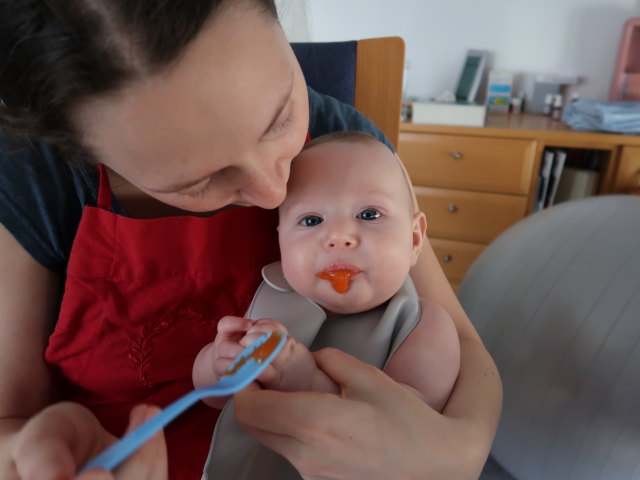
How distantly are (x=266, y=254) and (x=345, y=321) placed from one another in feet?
0.59

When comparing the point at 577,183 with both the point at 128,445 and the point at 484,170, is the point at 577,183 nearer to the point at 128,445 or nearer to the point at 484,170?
the point at 484,170

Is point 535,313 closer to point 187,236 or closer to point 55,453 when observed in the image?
point 187,236

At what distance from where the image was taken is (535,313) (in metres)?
0.96

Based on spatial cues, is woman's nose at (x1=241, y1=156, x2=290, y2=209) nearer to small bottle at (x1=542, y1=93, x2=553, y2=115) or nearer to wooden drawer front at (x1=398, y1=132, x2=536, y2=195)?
wooden drawer front at (x1=398, y1=132, x2=536, y2=195)

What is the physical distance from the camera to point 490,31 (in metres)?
2.28

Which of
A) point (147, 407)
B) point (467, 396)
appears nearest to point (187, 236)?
point (147, 407)

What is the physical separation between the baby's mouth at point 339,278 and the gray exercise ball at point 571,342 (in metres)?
0.50

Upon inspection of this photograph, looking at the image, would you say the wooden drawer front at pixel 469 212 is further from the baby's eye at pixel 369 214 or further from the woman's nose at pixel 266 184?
the woman's nose at pixel 266 184

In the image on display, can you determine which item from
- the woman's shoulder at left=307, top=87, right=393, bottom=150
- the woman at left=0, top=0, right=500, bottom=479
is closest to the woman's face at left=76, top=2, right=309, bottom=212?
the woman at left=0, top=0, right=500, bottom=479

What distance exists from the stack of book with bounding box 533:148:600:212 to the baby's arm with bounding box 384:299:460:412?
156 cm

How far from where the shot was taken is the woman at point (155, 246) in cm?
43

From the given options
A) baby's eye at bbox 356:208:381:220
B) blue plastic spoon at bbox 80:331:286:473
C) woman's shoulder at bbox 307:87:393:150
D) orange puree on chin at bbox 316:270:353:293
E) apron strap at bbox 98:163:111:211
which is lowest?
orange puree on chin at bbox 316:270:353:293

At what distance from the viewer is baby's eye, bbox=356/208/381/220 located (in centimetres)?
69

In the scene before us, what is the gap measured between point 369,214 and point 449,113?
1503 mm
